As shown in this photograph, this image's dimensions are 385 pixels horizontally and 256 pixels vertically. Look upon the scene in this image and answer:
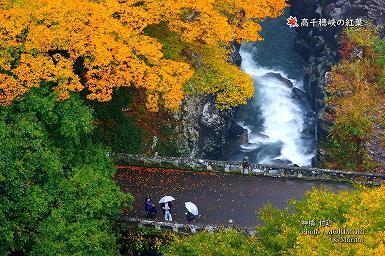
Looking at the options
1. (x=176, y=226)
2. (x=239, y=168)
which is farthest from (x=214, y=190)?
(x=176, y=226)

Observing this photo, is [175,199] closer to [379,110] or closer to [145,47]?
[145,47]

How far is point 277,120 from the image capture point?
2212 inches

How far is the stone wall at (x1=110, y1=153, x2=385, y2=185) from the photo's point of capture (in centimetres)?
3706

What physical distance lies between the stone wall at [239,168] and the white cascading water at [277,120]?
13523mm

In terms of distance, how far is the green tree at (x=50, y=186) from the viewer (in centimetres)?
2648

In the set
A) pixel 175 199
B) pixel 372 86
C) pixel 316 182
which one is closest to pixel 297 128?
pixel 372 86

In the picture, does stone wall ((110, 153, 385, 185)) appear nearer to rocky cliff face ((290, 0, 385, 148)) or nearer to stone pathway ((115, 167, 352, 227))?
stone pathway ((115, 167, 352, 227))

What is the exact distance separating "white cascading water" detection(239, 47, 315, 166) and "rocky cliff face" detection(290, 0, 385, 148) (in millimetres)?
2511

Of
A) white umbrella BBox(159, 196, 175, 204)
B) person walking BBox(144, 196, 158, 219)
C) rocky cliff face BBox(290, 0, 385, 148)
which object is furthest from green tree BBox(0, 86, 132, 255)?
rocky cliff face BBox(290, 0, 385, 148)

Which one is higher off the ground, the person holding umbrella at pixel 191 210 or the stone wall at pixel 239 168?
the stone wall at pixel 239 168

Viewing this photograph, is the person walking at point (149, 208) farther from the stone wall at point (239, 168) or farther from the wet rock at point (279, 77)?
the wet rock at point (279, 77)

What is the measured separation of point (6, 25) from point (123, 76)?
22.8 ft

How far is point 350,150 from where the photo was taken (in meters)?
43.0

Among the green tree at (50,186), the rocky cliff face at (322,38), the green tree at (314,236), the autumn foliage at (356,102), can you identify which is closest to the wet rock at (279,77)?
the rocky cliff face at (322,38)
